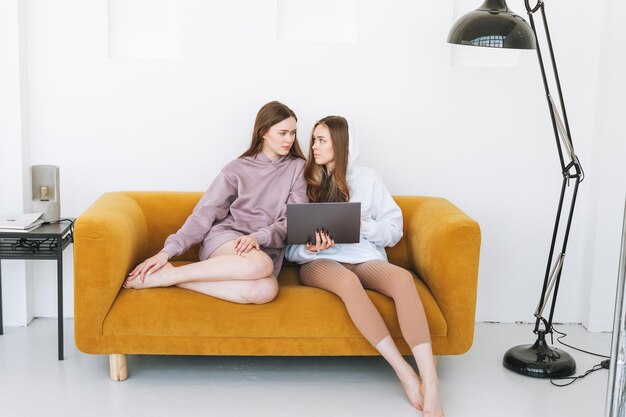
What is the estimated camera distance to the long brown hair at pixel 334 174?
11.9ft

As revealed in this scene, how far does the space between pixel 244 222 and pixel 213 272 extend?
44 centimetres

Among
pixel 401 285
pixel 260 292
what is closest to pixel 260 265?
pixel 260 292

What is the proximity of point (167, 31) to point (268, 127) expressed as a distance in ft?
2.89

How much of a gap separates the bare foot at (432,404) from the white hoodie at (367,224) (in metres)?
0.71

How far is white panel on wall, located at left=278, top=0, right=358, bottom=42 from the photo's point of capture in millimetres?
4152

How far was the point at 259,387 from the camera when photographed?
3.28m

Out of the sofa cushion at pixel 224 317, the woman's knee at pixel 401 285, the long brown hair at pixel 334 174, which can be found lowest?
the sofa cushion at pixel 224 317

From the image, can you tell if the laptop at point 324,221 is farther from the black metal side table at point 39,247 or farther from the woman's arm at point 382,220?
the black metal side table at point 39,247

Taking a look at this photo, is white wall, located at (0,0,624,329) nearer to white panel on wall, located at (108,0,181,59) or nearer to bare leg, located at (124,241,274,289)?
white panel on wall, located at (108,0,181,59)

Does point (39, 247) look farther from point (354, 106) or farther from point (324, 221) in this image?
point (354, 106)

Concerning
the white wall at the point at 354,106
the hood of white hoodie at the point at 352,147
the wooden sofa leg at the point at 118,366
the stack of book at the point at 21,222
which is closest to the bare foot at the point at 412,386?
the hood of white hoodie at the point at 352,147

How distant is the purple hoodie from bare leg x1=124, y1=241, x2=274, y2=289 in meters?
0.23

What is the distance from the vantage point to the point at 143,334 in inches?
125

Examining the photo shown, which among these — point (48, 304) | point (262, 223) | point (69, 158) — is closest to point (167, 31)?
point (69, 158)
